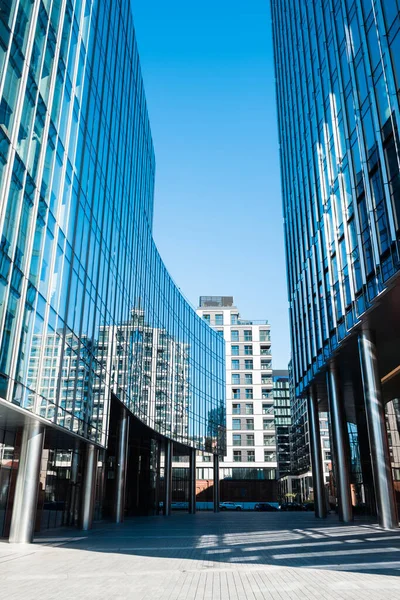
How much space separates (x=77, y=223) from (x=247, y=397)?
3228 inches

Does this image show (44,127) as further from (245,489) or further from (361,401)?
(245,489)

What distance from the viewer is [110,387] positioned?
101ft

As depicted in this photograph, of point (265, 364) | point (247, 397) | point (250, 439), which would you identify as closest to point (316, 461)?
point (250, 439)

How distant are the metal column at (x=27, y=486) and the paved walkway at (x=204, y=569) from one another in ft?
3.43

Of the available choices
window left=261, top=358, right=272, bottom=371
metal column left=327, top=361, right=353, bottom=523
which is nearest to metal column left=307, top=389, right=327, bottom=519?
metal column left=327, top=361, right=353, bottom=523

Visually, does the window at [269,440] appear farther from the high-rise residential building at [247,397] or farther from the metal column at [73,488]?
the metal column at [73,488]

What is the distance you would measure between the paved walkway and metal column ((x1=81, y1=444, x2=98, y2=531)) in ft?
21.4

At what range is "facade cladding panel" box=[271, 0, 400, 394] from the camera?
22.1 meters

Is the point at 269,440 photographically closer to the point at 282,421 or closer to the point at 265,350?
the point at 265,350

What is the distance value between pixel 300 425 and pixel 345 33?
103 metres

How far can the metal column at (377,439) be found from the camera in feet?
77.8

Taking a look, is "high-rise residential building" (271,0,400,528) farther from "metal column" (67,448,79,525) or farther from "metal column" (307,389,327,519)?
"metal column" (67,448,79,525)

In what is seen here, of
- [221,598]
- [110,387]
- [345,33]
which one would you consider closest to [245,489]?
[110,387]

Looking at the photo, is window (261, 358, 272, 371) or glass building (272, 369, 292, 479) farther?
glass building (272, 369, 292, 479)
